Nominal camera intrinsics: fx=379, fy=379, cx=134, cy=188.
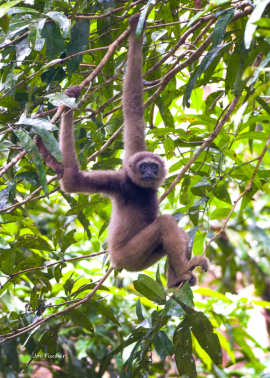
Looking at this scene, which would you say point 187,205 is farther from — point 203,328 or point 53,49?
point 53,49

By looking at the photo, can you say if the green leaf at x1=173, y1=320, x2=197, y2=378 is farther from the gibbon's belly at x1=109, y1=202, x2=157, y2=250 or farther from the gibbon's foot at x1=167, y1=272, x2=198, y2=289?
the gibbon's belly at x1=109, y1=202, x2=157, y2=250

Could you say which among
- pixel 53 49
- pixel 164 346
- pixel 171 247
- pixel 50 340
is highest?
pixel 53 49

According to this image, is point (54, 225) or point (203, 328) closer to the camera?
point (203, 328)

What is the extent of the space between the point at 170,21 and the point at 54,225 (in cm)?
411

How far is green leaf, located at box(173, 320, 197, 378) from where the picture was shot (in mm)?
2783

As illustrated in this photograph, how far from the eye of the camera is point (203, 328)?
110 inches

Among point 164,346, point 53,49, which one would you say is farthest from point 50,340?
point 53,49

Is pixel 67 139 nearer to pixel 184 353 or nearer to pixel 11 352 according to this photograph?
pixel 184 353

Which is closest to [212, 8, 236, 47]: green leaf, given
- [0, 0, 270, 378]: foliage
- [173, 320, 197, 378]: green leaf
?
[0, 0, 270, 378]: foliage

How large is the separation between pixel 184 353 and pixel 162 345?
0.20 metres

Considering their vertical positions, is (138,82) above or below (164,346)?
above

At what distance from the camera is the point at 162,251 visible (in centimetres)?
407

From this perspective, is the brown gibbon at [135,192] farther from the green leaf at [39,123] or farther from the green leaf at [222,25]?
the green leaf at [222,25]

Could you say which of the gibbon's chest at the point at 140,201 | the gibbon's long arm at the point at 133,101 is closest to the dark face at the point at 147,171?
the gibbon's chest at the point at 140,201
